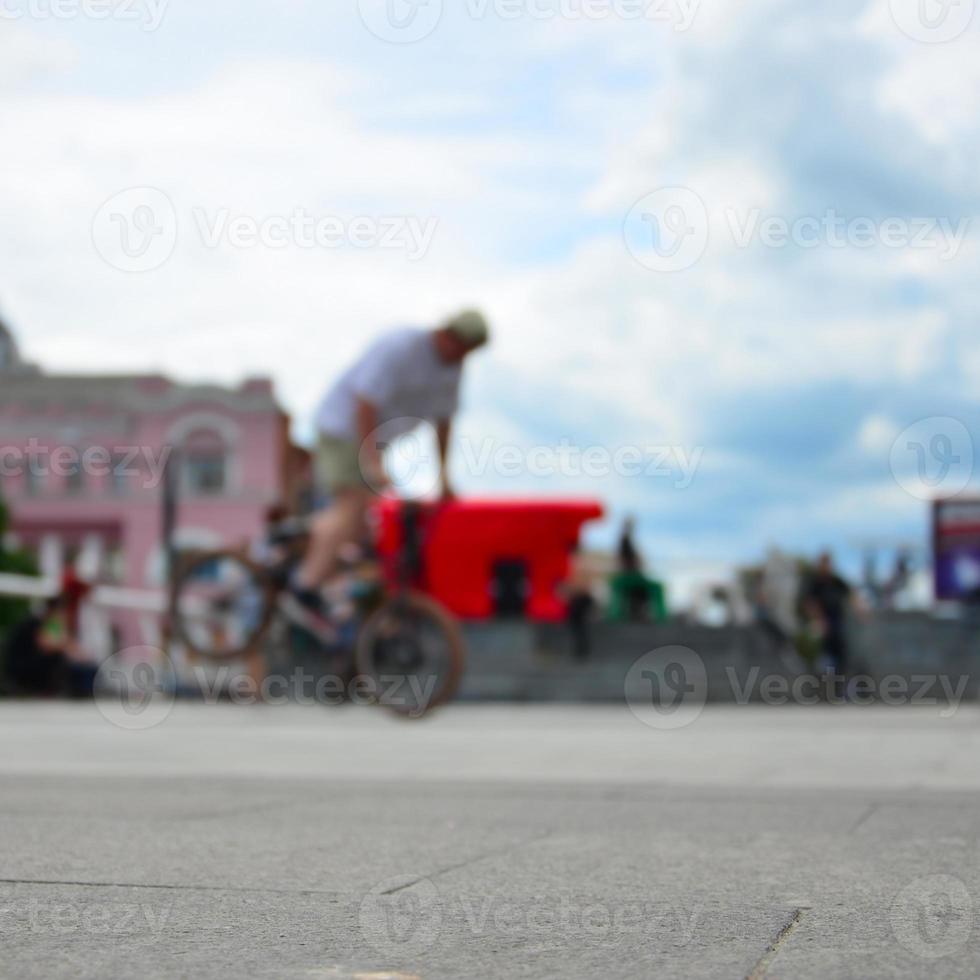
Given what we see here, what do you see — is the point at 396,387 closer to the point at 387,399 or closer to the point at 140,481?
the point at 387,399

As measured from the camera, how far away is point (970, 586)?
20719 millimetres

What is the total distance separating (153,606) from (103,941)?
1803 centimetres

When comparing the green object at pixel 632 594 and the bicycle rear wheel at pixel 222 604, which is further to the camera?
the green object at pixel 632 594

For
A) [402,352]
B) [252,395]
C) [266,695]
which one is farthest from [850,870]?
[252,395]

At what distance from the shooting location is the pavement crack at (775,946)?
2.77m

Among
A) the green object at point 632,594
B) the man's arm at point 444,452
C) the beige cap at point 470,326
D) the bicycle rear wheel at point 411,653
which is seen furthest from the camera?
the green object at point 632,594

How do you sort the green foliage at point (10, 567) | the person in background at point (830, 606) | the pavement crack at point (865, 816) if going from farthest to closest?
the green foliage at point (10, 567)
the person in background at point (830, 606)
the pavement crack at point (865, 816)

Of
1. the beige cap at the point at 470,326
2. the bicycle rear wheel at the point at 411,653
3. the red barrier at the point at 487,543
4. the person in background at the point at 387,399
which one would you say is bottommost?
the bicycle rear wheel at the point at 411,653

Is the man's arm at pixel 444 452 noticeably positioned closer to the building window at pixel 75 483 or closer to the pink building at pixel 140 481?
the pink building at pixel 140 481

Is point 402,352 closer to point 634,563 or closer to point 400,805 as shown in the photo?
point 400,805

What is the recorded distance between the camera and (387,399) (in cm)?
786

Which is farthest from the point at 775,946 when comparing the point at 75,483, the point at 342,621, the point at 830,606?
the point at 75,483

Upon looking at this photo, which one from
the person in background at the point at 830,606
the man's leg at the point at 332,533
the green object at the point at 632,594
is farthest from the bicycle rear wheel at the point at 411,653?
the green object at the point at 632,594

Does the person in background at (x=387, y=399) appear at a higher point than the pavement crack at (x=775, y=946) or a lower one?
higher
